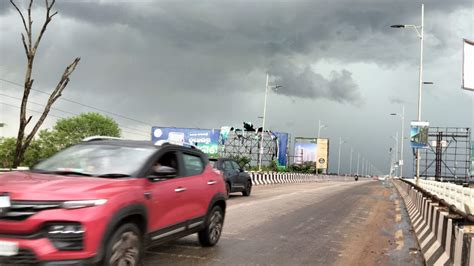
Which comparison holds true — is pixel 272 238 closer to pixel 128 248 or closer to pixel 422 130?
pixel 128 248

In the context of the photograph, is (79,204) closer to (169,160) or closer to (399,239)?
(169,160)

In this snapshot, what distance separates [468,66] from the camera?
44.1 feet

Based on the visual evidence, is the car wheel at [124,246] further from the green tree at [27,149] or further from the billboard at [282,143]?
the green tree at [27,149]

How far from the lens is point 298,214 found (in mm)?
15031

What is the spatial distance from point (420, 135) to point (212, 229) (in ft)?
92.8

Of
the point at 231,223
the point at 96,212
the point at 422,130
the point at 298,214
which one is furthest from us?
the point at 422,130

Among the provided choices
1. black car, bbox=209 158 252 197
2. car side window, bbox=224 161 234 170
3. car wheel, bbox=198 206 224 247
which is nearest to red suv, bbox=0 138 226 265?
car wheel, bbox=198 206 224 247

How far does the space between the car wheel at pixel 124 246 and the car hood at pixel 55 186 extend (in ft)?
1.58

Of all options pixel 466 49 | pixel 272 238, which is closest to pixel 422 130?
pixel 466 49

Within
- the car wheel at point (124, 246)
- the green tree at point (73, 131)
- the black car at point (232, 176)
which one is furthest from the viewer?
the green tree at point (73, 131)

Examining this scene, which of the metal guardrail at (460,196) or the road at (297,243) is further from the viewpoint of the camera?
the metal guardrail at (460,196)

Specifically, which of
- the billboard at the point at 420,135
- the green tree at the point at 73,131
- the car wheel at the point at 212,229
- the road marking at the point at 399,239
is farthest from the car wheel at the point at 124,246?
the green tree at the point at 73,131

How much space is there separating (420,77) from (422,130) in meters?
3.70

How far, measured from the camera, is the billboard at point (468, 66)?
12.9m
